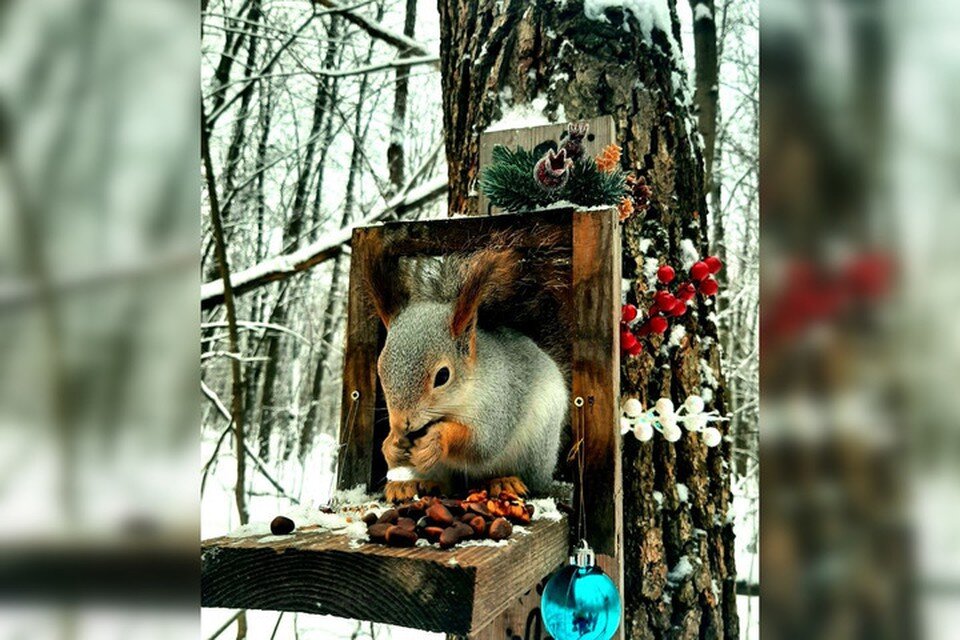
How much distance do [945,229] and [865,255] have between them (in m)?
0.04

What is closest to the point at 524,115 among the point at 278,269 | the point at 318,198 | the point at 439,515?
the point at 439,515

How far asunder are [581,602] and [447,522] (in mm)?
201

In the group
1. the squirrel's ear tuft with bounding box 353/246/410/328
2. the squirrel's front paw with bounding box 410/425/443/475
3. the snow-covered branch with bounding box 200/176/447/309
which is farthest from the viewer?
the snow-covered branch with bounding box 200/176/447/309

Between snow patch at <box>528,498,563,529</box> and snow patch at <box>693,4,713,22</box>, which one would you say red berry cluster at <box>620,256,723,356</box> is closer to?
snow patch at <box>528,498,563,529</box>

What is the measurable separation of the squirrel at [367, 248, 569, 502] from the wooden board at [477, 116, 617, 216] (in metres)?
0.20

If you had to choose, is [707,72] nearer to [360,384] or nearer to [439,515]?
[360,384]

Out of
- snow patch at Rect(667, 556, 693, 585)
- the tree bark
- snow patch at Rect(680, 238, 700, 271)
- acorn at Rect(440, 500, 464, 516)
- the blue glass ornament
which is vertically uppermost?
the tree bark

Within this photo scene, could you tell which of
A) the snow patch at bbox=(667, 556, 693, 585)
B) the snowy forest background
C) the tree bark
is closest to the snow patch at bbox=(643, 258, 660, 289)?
the snow patch at bbox=(667, 556, 693, 585)

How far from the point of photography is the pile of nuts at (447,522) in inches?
30.4

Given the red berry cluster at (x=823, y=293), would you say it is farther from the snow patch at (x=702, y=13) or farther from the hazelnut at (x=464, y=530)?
the snow patch at (x=702, y=13)

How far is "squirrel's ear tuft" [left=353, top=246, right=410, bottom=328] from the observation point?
1024mm

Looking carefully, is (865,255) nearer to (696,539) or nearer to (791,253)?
(791,253)

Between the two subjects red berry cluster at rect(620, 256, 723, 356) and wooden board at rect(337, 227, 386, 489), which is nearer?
wooden board at rect(337, 227, 386, 489)

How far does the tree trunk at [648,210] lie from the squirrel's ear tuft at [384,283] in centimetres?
28
